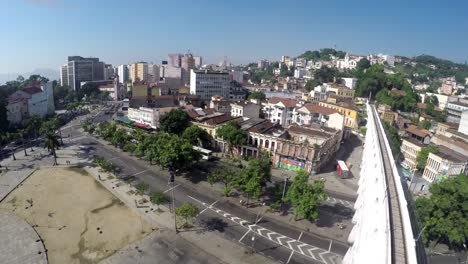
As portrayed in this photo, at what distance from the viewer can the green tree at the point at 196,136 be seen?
202 ft

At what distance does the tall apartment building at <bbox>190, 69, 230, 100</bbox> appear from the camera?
12250cm

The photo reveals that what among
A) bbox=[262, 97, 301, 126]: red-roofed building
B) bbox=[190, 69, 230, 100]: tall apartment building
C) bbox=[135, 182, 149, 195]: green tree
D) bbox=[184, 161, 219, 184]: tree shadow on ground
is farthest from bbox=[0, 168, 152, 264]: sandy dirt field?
bbox=[190, 69, 230, 100]: tall apartment building

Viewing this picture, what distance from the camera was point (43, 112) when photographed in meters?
93.2

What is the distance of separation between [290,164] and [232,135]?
43.4 ft

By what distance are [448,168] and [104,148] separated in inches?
2810

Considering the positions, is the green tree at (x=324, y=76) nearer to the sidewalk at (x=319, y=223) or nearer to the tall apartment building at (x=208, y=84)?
the tall apartment building at (x=208, y=84)

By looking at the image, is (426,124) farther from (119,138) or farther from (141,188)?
(119,138)

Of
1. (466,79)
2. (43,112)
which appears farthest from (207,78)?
(466,79)

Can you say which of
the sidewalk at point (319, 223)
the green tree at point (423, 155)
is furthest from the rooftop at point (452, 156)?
the sidewalk at point (319, 223)

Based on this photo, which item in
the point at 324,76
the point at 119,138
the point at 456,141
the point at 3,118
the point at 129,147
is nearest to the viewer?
the point at 129,147

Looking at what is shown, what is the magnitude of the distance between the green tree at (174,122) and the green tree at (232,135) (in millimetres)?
11451

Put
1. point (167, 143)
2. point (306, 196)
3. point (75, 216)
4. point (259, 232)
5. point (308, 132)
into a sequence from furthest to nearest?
1. point (308, 132)
2. point (167, 143)
3. point (75, 216)
4. point (306, 196)
5. point (259, 232)

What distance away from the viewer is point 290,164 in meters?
57.2

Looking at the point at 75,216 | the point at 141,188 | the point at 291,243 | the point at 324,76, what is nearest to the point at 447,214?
the point at 291,243
